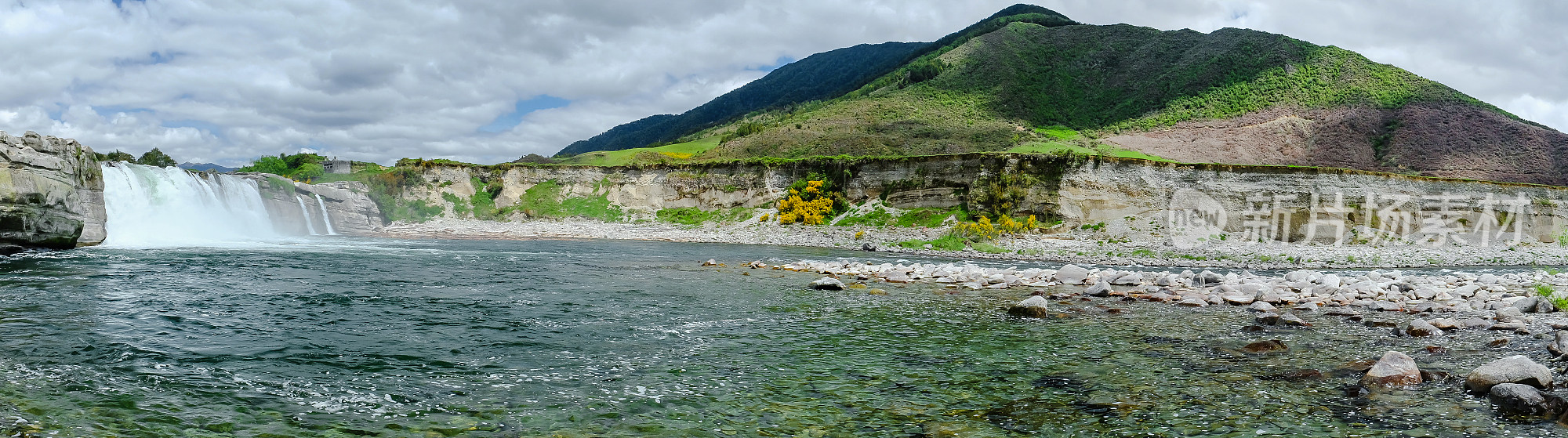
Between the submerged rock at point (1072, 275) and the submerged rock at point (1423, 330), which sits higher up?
Result: the submerged rock at point (1423, 330)

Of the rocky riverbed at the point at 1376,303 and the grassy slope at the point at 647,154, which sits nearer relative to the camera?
the rocky riverbed at the point at 1376,303

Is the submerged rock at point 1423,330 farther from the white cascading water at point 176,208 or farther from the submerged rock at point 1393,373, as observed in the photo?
the white cascading water at point 176,208

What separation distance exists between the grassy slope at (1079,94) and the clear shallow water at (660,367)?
6593cm

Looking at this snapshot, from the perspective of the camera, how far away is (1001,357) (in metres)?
10.4

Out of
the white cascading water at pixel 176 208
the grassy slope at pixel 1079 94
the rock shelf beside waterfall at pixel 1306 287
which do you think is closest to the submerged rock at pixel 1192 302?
the rock shelf beside waterfall at pixel 1306 287

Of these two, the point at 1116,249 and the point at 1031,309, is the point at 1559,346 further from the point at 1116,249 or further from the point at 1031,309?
the point at 1116,249

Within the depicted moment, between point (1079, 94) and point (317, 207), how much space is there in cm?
10011

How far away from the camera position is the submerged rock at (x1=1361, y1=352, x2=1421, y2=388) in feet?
27.8

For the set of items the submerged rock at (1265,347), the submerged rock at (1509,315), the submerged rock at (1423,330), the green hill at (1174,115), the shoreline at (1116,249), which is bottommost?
the shoreline at (1116,249)

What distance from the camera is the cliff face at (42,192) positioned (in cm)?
2334

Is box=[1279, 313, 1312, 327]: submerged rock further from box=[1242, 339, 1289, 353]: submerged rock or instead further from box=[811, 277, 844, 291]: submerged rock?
box=[811, 277, 844, 291]: submerged rock

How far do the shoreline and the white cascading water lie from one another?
375 inches

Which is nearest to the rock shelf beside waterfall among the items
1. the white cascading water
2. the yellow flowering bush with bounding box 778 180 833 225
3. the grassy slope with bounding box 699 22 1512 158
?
the yellow flowering bush with bounding box 778 180 833 225

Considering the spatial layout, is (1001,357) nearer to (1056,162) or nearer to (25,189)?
(25,189)
